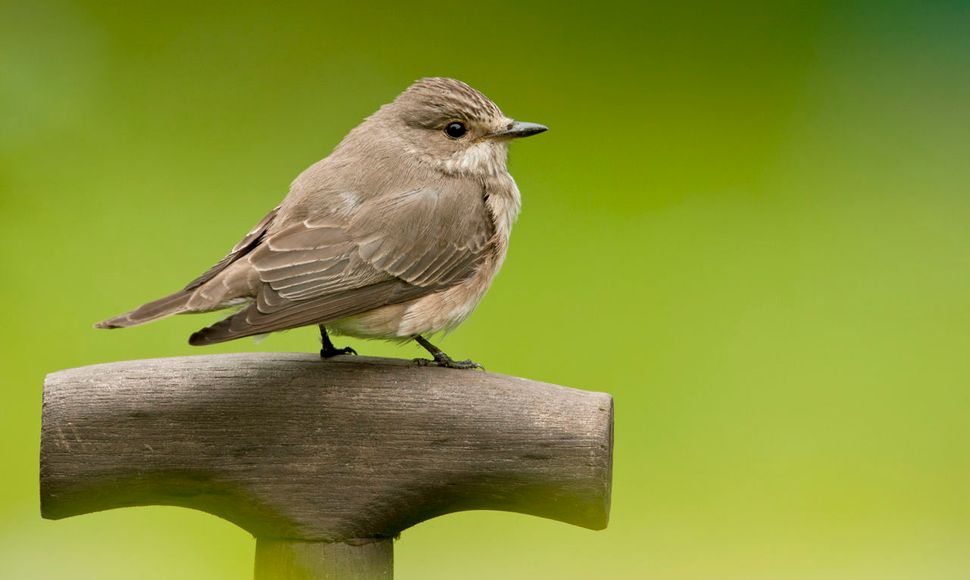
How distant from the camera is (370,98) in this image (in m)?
3.45

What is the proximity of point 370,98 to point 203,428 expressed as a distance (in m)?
1.73

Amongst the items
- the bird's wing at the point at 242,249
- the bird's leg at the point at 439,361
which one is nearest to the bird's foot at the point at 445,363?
the bird's leg at the point at 439,361

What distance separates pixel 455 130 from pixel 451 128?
0.4 inches

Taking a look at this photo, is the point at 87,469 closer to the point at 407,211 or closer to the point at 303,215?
the point at 303,215

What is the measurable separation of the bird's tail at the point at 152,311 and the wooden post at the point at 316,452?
12 centimetres

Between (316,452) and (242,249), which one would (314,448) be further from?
(242,249)

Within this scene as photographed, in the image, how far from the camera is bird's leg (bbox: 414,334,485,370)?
7.23ft

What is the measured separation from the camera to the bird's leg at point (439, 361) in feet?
7.23

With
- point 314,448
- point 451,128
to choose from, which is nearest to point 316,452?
point 314,448

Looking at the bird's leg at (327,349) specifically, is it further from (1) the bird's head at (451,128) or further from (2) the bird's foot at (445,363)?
(1) the bird's head at (451,128)

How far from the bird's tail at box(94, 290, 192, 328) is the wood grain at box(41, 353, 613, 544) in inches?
4.8

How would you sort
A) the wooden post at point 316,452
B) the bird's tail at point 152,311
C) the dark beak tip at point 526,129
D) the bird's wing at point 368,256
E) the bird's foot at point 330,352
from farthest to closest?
the dark beak tip at point 526,129
the bird's foot at point 330,352
the bird's wing at point 368,256
the wooden post at point 316,452
the bird's tail at point 152,311

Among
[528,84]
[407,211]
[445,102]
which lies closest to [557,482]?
[407,211]

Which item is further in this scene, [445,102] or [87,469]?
[445,102]
